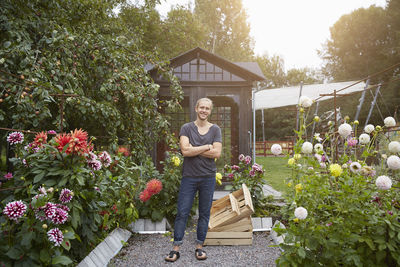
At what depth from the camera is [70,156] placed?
1961 mm

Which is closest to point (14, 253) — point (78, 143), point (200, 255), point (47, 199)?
point (47, 199)

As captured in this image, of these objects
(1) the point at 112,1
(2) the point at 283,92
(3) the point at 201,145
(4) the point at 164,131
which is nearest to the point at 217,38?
(2) the point at 283,92

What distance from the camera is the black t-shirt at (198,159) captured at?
109 inches

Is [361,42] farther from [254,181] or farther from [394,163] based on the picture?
[394,163]

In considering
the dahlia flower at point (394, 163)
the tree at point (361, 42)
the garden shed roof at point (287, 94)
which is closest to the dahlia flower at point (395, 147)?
the dahlia flower at point (394, 163)

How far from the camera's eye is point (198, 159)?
278 centimetres

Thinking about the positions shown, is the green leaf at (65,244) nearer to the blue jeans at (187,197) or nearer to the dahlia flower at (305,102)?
the blue jeans at (187,197)

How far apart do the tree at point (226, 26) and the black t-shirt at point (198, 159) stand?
1856 cm

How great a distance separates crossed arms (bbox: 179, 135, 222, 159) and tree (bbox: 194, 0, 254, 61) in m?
18.7

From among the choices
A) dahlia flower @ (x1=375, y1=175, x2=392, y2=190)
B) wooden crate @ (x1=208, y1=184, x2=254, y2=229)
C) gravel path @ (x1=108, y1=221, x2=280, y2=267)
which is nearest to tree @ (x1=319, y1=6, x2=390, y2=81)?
wooden crate @ (x1=208, y1=184, x2=254, y2=229)

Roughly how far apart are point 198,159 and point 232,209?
3.13ft

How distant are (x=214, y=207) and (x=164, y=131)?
1.37 meters

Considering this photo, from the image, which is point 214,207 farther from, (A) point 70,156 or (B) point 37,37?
(B) point 37,37

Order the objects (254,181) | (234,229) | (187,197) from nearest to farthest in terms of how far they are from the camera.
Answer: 1. (187,197)
2. (234,229)
3. (254,181)
